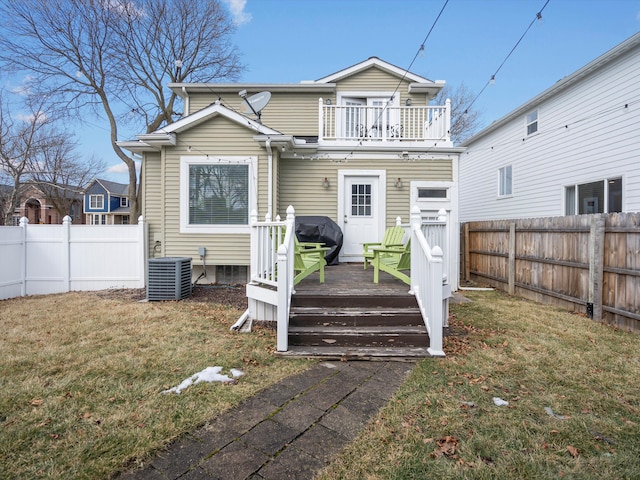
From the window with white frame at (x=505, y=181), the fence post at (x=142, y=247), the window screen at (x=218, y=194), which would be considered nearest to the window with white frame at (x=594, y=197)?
the window with white frame at (x=505, y=181)

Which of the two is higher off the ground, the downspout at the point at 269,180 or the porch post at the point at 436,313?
the downspout at the point at 269,180

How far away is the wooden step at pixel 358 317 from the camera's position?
4.20 meters

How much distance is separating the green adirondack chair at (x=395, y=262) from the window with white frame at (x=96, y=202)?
35.7 metres

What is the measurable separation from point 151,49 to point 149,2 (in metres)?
1.92

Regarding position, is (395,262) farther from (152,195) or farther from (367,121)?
(152,195)

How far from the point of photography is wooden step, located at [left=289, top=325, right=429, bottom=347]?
12.8ft

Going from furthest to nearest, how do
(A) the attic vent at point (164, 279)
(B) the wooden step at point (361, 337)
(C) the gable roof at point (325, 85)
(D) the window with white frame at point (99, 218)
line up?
1. (D) the window with white frame at point (99, 218)
2. (C) the gable roof at point (325, 85)
3. (A) the attic vent at point (164, 279)
4. (B) the wooden step at point (361, 337)

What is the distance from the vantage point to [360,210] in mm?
8562

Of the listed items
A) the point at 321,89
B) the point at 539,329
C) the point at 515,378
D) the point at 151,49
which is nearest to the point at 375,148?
the point at 321,89

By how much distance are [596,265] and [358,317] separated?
4008 millimetres

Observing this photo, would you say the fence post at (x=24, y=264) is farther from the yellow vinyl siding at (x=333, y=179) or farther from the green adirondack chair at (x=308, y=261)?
the green adirondack chair at (x=308, y=261)

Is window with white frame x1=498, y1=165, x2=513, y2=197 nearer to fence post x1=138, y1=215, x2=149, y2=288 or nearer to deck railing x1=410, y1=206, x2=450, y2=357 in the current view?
deck railing x1=410, y1=206, x2=450, y2=357

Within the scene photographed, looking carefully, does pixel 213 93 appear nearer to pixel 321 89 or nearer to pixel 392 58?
pixel 321 89

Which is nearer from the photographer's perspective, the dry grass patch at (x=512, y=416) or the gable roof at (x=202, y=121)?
the dry grass patch at (x=512, y=416)
